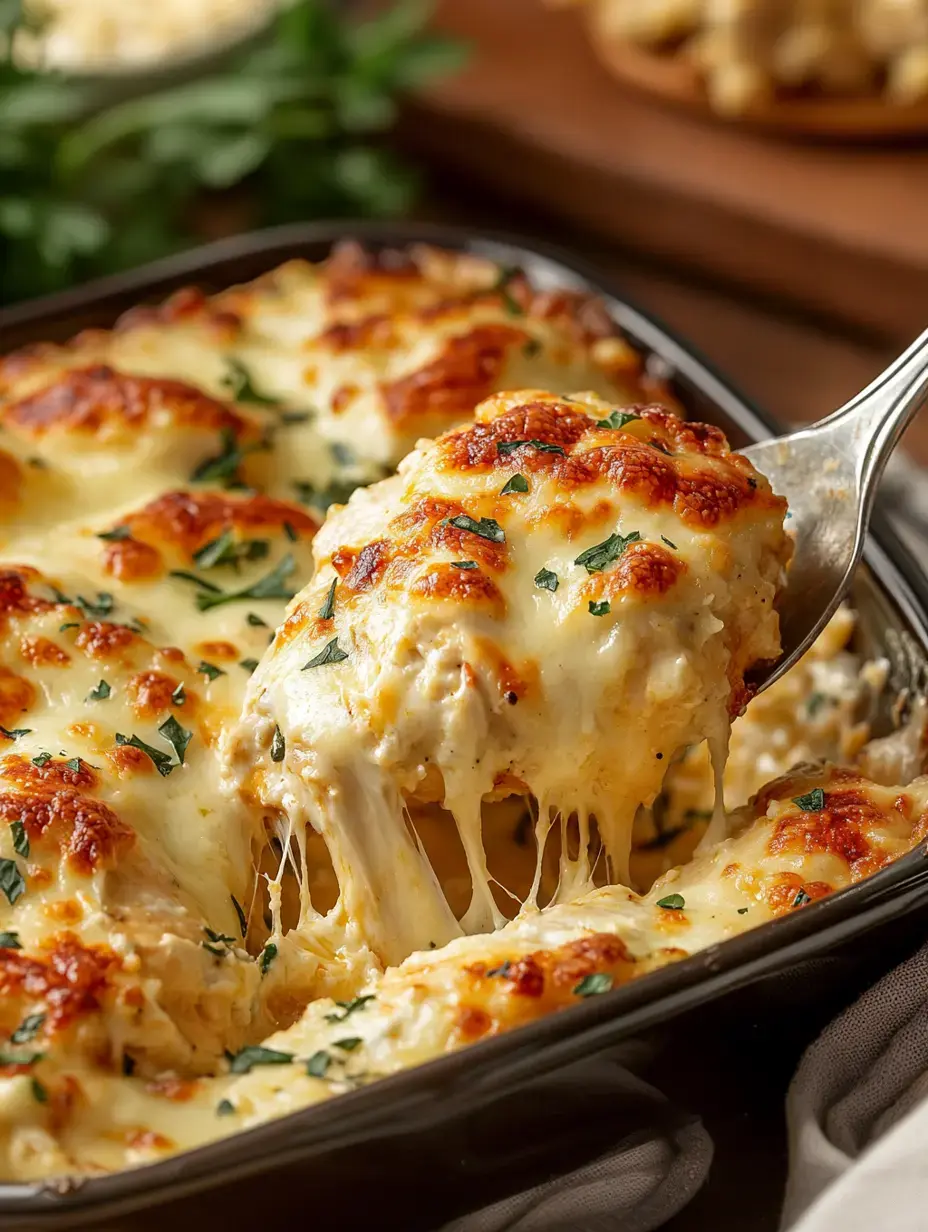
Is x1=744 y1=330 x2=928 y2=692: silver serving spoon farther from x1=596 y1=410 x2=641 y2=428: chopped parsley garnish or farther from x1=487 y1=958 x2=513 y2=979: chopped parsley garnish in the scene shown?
x1=487 y1=958 x2=513 y2=979: chopped parsley garnish

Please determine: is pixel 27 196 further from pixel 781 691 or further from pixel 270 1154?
pixel 270 1154

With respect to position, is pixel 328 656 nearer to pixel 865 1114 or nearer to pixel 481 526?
pixel 481 526

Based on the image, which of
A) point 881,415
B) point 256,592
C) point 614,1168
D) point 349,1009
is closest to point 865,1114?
point 614,1168

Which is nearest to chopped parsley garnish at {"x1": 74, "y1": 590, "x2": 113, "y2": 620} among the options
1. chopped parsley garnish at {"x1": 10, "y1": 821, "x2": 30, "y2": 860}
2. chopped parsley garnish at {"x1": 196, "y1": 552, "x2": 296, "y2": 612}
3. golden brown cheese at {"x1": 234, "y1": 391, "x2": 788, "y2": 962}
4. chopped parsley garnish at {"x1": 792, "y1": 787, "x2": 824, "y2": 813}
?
chopped parsley garnish at {"x1": 196, "y1": 552, "x2": 296, "y2": 612}

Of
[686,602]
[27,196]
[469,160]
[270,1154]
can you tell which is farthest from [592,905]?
[469,160]

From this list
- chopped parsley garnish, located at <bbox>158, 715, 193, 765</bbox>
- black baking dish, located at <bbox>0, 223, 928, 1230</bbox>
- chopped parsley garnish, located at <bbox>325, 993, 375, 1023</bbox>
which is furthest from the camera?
chopped parsley garnish, located at <bbox>158, 715, 193, 765</bbox>

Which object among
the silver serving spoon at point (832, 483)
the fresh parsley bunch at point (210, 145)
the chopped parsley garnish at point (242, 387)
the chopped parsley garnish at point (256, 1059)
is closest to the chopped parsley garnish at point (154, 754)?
the chopped parsley garnish at point (256, 1059)
